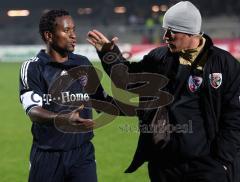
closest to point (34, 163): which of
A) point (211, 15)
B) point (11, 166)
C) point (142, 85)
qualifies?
point (142, 85)

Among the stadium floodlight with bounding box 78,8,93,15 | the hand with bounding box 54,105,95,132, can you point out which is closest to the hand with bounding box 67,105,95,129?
the hand with bounding box 54,105,95,132

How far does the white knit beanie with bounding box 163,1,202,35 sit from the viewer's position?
3.74 m

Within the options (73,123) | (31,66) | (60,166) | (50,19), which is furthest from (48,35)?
(60,166)

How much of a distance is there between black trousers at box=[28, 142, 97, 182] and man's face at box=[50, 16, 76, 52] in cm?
89

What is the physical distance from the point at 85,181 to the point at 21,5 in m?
40.6

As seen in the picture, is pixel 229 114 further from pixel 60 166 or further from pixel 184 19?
pixel 60 166

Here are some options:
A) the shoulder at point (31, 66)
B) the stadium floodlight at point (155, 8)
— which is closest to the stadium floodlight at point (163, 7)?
the stadium floodlight at point (155, 8)

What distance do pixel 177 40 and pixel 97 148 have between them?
18.8 ft

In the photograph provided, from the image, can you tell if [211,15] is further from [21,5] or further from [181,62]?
[181,62]

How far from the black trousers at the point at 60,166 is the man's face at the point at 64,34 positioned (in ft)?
2.91

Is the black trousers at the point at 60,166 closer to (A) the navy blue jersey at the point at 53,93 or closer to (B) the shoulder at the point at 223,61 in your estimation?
(A) the navy blue jersey at the point at 53,93

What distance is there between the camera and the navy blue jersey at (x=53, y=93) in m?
4.11

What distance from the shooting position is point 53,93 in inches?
164

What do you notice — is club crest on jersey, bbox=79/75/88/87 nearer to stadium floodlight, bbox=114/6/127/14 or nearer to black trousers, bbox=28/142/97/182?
black trousers, bbox=28/142/97/182
